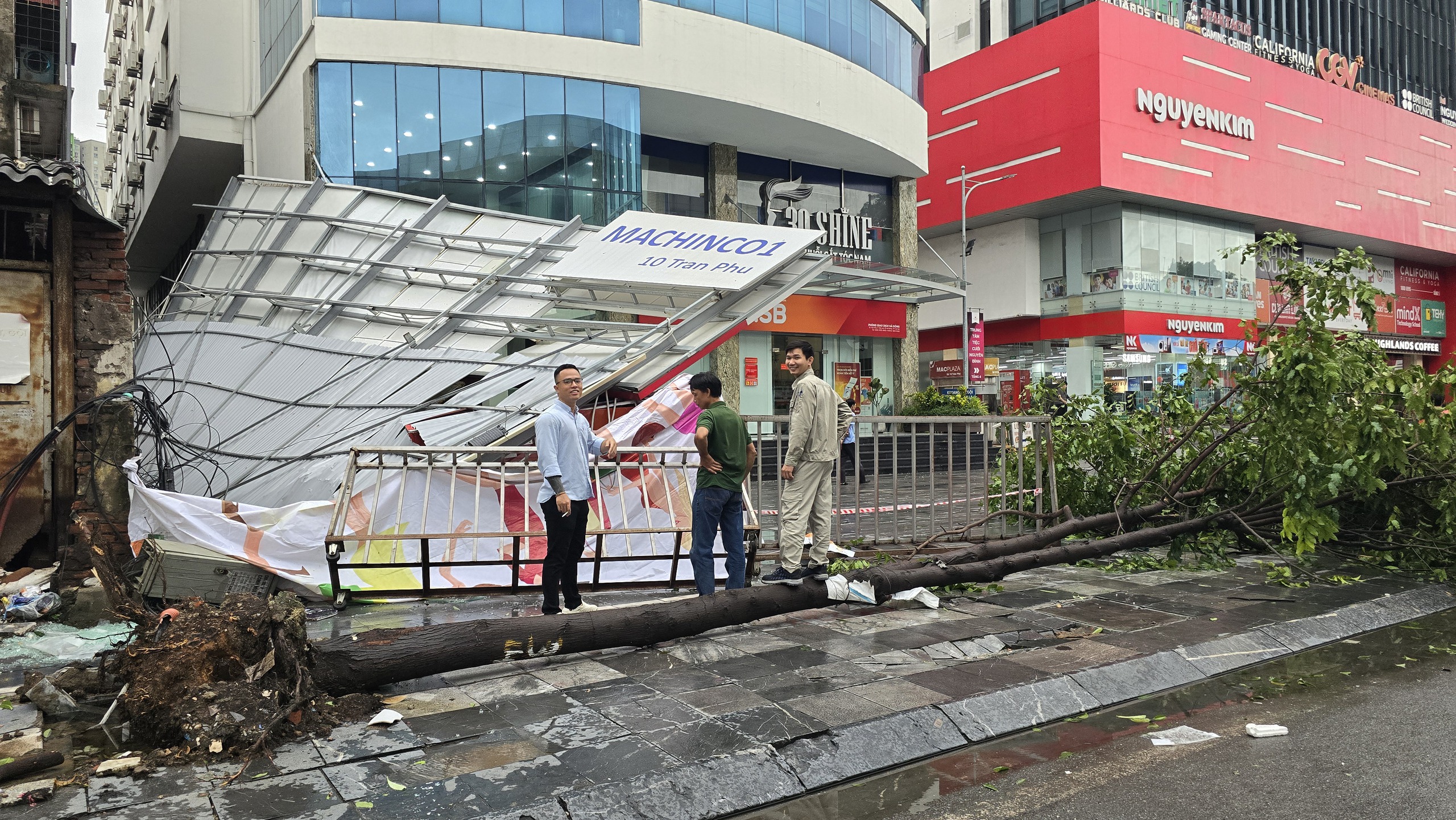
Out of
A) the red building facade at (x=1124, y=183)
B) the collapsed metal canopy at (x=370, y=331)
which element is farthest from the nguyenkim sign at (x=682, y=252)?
the red building facade at (x=1124, y=183)

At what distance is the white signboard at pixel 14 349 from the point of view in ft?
26.0

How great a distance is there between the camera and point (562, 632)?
5652 mm

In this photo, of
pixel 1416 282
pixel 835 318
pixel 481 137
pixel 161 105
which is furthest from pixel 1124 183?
pixel 161 105

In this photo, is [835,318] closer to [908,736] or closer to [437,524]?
[437,524]

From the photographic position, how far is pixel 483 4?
64.1 feet

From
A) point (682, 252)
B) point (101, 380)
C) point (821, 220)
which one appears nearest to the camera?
point (101, 380)

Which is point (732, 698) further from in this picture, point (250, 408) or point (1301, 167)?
point (1301, 167)

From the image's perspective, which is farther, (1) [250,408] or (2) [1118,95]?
(2) [1118,95]

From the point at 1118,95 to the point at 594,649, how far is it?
1404 inches

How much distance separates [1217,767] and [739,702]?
231 centimetres

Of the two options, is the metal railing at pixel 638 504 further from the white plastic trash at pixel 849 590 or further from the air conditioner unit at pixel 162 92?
the air conditioner unit at pixel 162 92

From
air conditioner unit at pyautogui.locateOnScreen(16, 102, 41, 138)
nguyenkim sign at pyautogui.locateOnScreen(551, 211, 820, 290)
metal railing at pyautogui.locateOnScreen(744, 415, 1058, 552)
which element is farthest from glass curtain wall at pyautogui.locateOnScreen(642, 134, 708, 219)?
metal railing at pyautogui.locateOnScreen(744, 415, 1058, 552)

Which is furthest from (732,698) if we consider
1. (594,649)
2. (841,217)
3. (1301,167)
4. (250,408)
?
(1301,167)

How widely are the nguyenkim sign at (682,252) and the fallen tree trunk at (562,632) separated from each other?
5.99 metres
